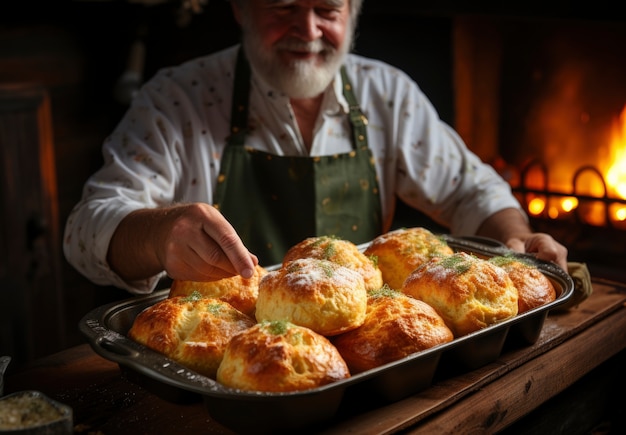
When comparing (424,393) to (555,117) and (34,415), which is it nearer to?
(34,415)

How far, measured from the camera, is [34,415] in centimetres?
97

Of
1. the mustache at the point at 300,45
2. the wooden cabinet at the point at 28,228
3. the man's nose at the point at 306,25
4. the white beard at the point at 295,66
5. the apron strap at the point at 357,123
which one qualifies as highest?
the man's nose at the point at 306,25

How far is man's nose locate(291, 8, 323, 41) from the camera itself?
76.8 inches

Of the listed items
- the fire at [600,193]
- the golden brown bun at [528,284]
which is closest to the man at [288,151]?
the golden brown bun at [528,284]

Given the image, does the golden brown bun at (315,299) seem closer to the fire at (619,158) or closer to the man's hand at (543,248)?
the man's hand at (543,248)

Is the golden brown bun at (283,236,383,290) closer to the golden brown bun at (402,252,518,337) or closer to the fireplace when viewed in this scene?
the golden brown bun at (402,252,518,337)

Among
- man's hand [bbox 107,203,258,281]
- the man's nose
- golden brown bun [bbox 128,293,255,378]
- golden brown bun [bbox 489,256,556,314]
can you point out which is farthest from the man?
golden brown bun [bbox 128,293,255,378]

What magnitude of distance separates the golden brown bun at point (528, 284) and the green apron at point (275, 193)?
77 centimetres

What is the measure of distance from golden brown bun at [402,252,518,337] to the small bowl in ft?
1.95

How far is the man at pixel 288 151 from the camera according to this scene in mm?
1956

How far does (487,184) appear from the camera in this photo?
2.23m

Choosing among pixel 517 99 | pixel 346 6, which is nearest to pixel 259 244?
pixel 346 6

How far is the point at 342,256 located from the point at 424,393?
12.3 inches

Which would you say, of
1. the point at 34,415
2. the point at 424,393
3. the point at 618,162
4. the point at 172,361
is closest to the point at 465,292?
the point at 424,393
